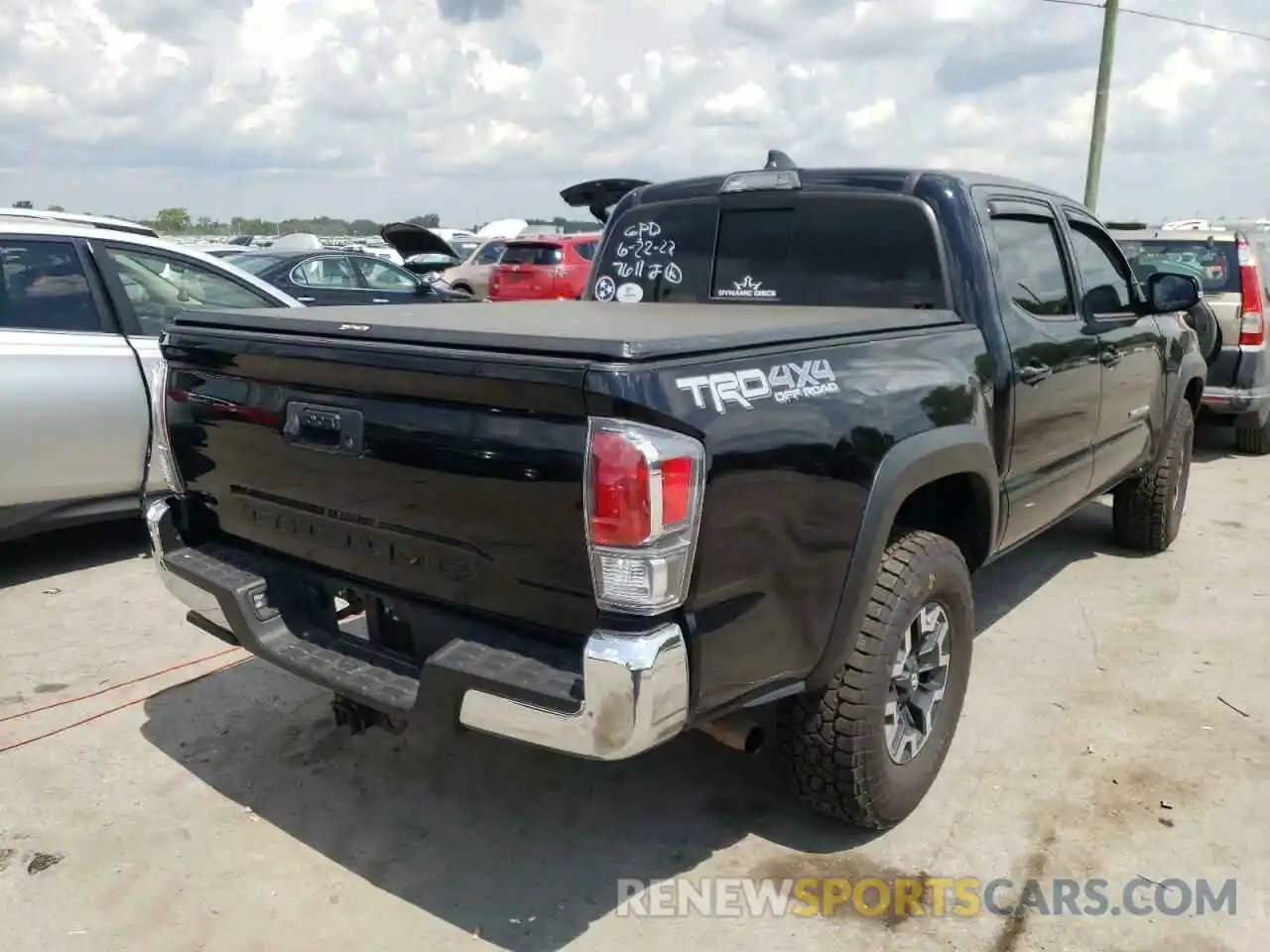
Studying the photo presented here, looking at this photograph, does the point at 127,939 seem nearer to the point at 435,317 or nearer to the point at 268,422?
the point at 268,422

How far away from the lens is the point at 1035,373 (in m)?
3.70

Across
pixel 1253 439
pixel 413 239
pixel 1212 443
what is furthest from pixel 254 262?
pixel 1253 439

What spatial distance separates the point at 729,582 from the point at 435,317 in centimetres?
135

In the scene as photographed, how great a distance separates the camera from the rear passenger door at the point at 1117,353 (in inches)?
175

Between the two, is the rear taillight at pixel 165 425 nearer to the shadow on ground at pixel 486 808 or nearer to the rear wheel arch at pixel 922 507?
the shadow on ground at pixel 486 808

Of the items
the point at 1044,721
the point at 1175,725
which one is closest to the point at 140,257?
the point at 1044,721

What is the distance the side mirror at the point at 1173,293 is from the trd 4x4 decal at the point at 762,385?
2.80m

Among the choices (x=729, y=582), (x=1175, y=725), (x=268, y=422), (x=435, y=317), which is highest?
(x=435, y=317)

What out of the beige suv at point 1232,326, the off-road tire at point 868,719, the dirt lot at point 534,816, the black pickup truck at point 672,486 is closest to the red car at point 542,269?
the beige suv at point 1232,326

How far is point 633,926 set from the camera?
8.91 feet

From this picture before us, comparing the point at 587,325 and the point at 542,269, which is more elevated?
the point at 587,325

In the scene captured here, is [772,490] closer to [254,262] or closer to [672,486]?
[672,486]

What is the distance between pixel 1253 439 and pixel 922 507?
21.8ft

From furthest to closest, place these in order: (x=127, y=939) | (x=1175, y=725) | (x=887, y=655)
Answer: (x=1175, y=725) < (x=887, y=655) < (x=127, y=939)
